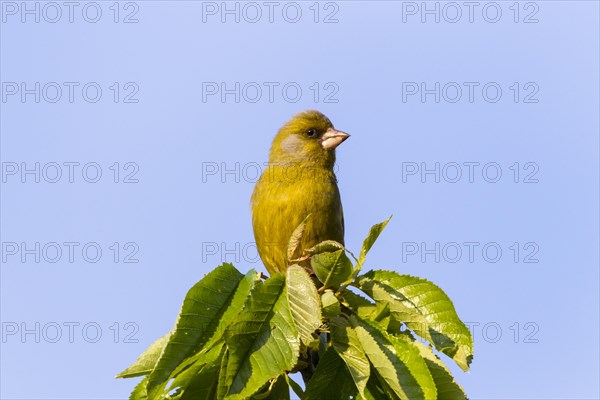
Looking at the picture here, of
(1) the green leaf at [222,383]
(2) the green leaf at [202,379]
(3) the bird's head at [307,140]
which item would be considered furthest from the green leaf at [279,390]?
(3) the bird's head at [307,140]

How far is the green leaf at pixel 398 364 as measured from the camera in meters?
3.74

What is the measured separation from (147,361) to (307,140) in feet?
12.2

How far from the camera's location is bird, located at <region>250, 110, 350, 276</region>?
6.72m

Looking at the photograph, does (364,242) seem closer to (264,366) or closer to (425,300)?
(425,300)

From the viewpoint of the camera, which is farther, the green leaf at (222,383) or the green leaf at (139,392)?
the green leaf at (139,392)

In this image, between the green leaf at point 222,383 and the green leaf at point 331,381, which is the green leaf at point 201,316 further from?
the green leaf at point 331,381

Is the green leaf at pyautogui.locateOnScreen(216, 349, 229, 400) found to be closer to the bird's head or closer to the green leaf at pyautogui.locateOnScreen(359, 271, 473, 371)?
the green leaf at pyautogui.locateOnScreen(359, 271, 473, 371)

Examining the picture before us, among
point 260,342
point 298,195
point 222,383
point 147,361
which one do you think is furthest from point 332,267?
point 298,195

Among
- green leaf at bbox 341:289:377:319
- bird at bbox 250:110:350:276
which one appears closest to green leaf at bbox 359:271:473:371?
green leaf at bbox 341:289:377:319

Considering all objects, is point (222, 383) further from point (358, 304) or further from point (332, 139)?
point (332, 139)

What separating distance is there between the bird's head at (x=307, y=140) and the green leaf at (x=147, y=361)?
335 centimetres

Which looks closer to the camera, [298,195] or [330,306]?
[330,306]

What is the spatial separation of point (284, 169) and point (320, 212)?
0.66 meters

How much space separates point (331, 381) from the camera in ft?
13.4
